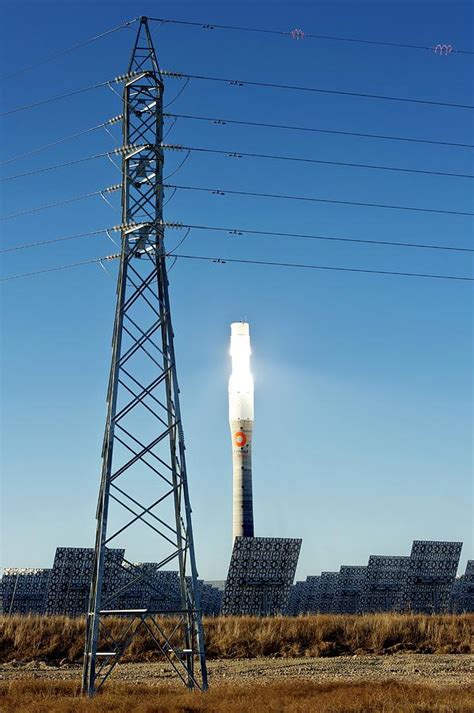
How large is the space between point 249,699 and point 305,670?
9.38 meters

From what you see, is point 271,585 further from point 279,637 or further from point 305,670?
point 305,670

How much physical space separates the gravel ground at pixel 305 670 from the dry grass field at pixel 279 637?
1.33 meters

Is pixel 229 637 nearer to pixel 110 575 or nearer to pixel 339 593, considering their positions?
pixel 110 575

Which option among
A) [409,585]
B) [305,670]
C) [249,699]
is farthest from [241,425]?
[249,699]

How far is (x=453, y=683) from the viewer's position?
87.5 feet

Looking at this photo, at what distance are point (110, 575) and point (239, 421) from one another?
85.5ft

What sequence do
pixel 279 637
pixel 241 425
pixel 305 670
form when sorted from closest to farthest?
pixel 305 670 < pixel 279 637 < pixel 241 425

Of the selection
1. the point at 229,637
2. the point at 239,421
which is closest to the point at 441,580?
the point at 229,637

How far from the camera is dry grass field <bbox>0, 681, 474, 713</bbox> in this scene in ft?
66.7

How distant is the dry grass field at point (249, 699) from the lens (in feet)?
66.7

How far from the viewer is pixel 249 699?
21.6 m

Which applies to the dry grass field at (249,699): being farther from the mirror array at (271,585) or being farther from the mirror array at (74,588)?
the mirror array at (74,588)

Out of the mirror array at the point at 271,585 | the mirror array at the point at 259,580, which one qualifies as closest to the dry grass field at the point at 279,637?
the mirror array at the point at 271,585

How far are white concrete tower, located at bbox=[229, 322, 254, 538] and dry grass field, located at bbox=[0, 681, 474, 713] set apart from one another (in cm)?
4674
